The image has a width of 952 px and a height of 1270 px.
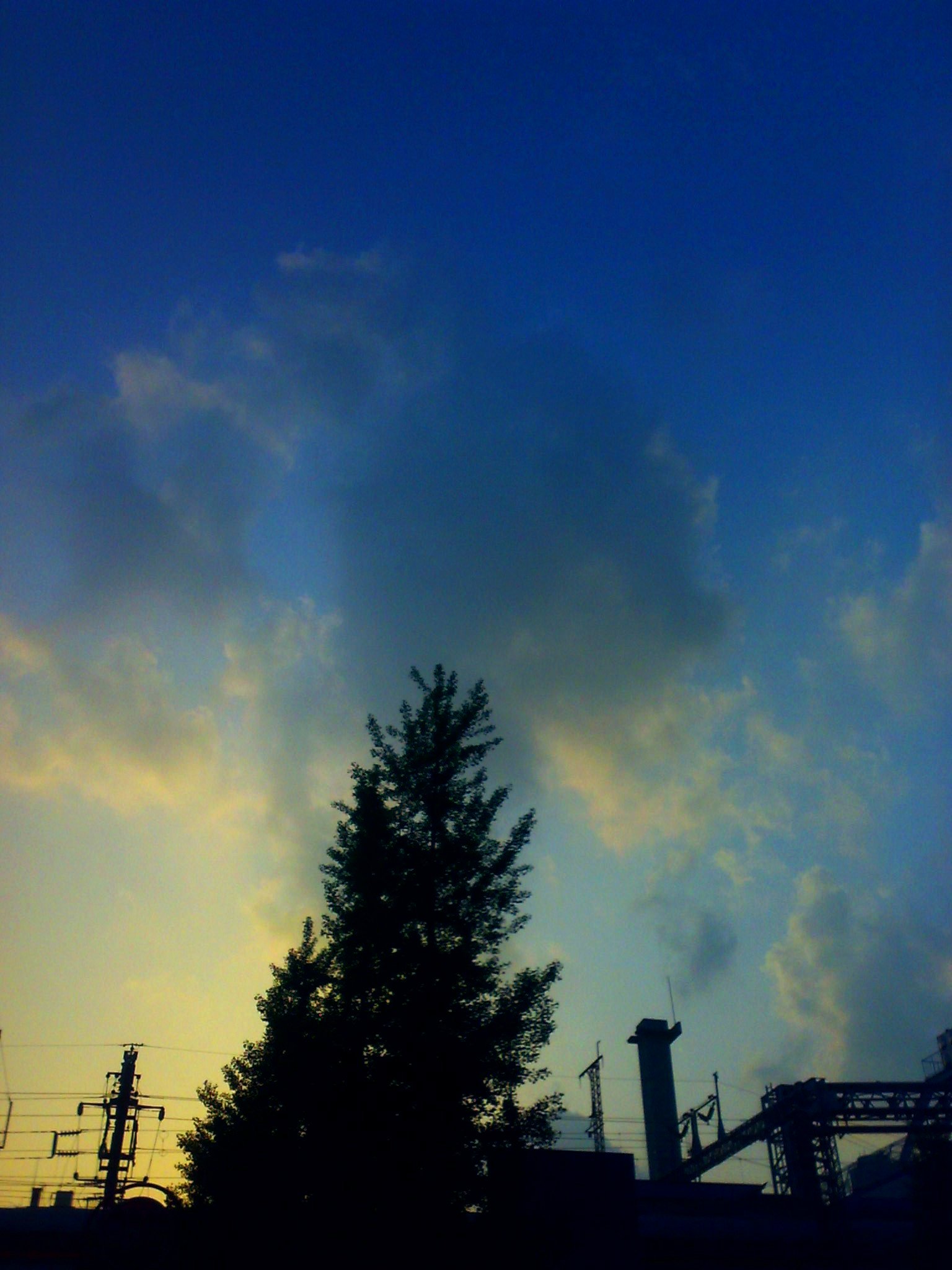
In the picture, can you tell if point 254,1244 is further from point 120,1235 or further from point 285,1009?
point 120,1235

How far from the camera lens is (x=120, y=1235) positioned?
11.6 m

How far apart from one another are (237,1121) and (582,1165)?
39.4 feet

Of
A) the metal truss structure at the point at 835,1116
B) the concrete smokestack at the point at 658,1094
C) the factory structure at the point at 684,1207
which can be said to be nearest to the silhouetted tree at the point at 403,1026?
the factory structure at the point at 684,1207

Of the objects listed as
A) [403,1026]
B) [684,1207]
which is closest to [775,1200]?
[684,1207]

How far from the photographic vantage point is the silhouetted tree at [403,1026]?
56.6 ft

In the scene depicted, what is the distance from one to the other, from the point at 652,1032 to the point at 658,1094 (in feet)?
14.5

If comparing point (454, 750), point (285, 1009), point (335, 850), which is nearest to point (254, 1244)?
point (285, 1009)

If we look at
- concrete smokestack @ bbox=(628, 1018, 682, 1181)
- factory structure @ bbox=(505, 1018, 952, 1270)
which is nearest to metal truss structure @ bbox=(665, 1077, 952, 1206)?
factory structure @ bbox=(505, 1018, 952, 1270)

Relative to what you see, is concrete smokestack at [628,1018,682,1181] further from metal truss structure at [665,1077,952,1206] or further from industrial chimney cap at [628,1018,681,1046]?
metal truss structure at [665,1077,952,1206]

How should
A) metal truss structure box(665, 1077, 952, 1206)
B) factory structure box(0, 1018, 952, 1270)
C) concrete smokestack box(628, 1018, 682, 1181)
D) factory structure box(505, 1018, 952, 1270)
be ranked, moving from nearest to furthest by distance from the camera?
1. factory structure box(0, 1018, 952, 1270)
2. factory structure box(505, 1018, 952, 1270)
3. metal truss structure box(665, 1077, 952, 1206)
4. concrete smokestack box(628, 1018, 682, 1181)

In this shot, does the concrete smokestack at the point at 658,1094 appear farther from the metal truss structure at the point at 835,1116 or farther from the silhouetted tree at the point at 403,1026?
the silhouetted tree at the point at 403,1026

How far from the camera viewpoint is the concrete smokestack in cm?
5997

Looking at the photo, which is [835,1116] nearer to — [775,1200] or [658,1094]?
[775,1200]

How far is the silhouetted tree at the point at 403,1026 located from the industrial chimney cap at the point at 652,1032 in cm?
5123
